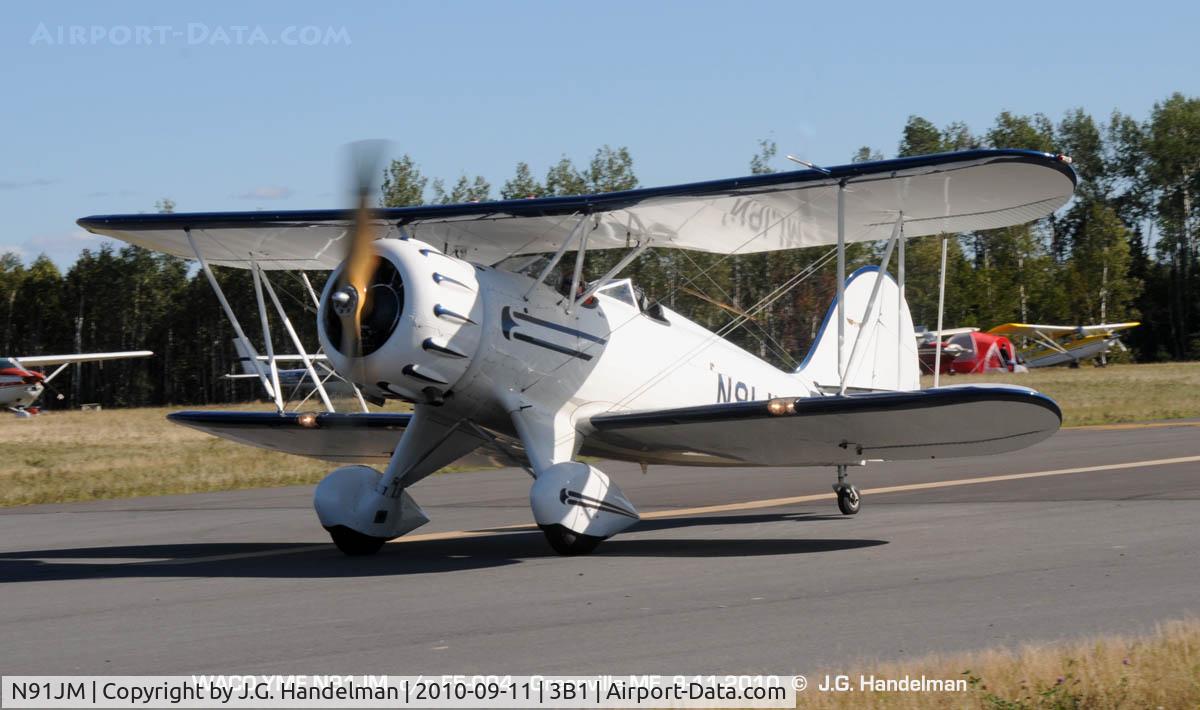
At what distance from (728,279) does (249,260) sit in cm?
3165

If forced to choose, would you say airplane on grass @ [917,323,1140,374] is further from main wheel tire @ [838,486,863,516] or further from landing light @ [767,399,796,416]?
landing light @ [767,399,796,416]

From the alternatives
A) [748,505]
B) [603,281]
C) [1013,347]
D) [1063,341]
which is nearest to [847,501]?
[748,505]

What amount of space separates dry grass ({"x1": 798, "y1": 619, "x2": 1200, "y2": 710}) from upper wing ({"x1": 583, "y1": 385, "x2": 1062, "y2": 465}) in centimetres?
438

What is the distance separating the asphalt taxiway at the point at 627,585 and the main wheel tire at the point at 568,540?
0.10 metres

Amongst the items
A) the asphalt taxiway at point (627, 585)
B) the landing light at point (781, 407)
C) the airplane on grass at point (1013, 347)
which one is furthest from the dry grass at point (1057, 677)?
the airplane on grass at point (1013, 347)

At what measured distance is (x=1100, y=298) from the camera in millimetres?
74188

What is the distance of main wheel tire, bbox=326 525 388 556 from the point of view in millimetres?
11062

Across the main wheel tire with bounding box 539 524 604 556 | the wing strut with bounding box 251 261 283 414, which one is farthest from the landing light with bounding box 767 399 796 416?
the wing strut with bounding box 251 261 283 414

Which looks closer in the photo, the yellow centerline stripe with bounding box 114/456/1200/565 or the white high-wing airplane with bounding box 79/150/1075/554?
the white high-wing airplane with bounding box 79/150/1075/554

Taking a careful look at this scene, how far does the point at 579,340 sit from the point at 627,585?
3278 millimetres

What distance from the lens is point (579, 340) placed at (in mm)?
11352

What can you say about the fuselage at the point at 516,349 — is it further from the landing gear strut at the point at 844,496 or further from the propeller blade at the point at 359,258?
the landing gear strut at the point at 844,496

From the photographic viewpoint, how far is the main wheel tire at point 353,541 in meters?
11.1

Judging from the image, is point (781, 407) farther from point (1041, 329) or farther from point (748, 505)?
point (1041, 329)
